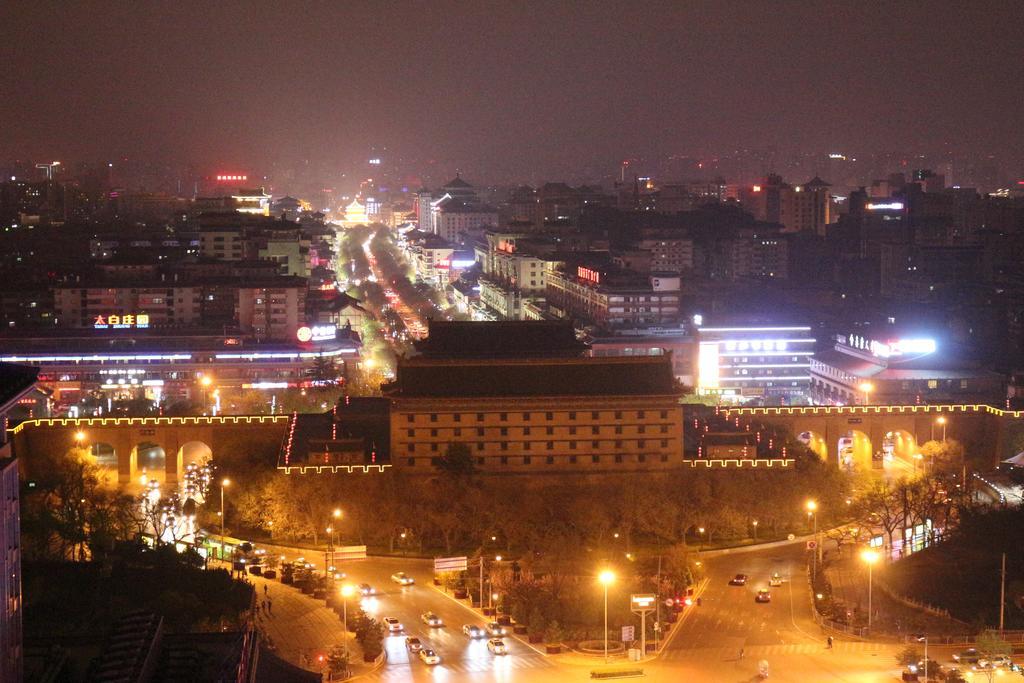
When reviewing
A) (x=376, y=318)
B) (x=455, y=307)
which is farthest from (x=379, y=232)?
(x=376, y=318)

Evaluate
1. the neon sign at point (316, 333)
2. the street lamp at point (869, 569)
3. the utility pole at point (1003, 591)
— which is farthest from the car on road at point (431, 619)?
Result: the neon sign at point (316, 333)

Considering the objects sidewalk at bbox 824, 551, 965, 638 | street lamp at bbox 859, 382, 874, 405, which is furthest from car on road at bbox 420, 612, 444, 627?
street lamp at bbox 859, 382, 874, 405

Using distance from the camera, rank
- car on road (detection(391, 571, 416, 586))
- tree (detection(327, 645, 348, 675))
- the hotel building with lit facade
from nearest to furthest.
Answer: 1. tree (detection(327, 645, 348, 675))
2. car on road (detection(391, 571, 416, 586))
3. the hotel building with lit facade

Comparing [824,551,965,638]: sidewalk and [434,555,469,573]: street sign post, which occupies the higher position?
[434,555,469,573]: street sign post

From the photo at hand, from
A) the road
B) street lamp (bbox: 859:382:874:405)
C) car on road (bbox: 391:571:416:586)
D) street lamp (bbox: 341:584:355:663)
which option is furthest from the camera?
street lamp (bbox: 859:382:874:405)

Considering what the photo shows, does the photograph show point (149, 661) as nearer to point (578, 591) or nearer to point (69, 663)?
point (69, 663)

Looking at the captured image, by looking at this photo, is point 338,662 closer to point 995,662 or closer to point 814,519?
point 995,662

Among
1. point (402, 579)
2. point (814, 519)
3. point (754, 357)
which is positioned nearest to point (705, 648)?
point (402, 579)

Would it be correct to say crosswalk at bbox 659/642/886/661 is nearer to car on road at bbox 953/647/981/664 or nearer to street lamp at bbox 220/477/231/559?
car on road at bbox 953/647/981/664
